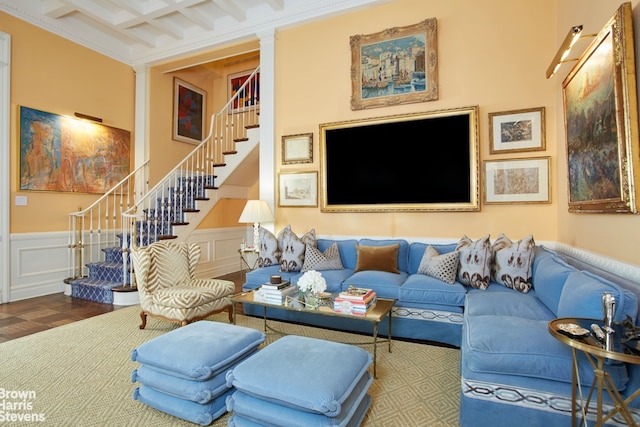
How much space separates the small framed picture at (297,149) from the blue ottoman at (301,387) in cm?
330

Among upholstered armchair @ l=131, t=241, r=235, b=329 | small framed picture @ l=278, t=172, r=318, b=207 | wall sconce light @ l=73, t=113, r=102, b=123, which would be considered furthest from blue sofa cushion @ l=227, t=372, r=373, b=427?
wall sconce light @ l=73, t=113, r=102, b=123

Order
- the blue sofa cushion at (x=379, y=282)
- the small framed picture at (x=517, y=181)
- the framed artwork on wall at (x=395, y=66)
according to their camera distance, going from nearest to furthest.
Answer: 1. the blue sofa cushion at (x=379, y=282)
2. the small framed picture at (x=517, y=181)
3. the framed artwork on wall at (x=395, y=66)

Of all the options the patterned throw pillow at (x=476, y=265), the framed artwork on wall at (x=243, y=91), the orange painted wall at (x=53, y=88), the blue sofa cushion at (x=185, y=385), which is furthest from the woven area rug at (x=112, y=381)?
the framed artwork on wall at (x=243, y=91)

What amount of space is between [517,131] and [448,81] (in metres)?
0.99

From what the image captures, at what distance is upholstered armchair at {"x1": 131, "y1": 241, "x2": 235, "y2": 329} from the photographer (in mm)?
3275

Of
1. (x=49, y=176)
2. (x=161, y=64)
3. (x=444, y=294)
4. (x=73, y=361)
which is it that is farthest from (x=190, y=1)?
(x=444, y=294)

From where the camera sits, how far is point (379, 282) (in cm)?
336

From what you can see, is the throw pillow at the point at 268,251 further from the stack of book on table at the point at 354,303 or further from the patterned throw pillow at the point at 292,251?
the stack of book on table at the point at 354,303

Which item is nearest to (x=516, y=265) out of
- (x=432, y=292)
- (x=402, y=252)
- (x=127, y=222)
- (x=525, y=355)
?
(x=432, y=292)

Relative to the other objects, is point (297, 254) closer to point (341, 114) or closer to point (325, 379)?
point (341, 114)

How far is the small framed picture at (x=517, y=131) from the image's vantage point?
3682mm

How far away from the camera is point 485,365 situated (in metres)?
1.85

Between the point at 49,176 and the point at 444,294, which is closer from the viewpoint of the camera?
the point at 444,294

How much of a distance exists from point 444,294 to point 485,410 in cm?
132
